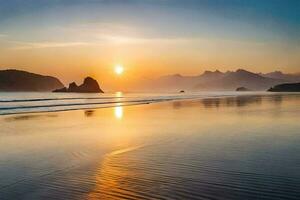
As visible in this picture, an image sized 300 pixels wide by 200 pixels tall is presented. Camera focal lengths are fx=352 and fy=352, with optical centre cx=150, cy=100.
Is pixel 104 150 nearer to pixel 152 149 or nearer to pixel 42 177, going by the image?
pixel 152 149

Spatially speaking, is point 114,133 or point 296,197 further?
point 114,133

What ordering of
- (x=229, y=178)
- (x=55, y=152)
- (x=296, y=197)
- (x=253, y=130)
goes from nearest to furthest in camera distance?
(x=296, y=197) < (x=229, y=178) < (x=55, y=152) < (x=253, y=130)

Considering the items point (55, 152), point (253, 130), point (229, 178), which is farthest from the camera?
point (253, 130)

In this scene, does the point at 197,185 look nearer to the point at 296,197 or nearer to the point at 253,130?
the point at 296,197

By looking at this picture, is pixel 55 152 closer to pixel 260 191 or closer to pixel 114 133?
pixel 114 133

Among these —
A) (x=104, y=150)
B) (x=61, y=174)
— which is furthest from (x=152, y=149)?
(x=61, y=174)

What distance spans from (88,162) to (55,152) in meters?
2.75

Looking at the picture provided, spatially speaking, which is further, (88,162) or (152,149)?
(152,149)

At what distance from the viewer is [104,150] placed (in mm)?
14766

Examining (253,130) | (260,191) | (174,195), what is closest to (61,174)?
(174,195)

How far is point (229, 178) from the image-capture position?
9.63 m

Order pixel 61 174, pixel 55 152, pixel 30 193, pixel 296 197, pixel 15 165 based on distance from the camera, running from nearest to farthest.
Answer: pixel 296 197 < pixel 30 193 < pixel 61 174 < pixel 15 165 < pixel 55 152

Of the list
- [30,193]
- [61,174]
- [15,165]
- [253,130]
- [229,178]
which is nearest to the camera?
[30,193]

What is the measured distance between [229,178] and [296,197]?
2.06 meters
